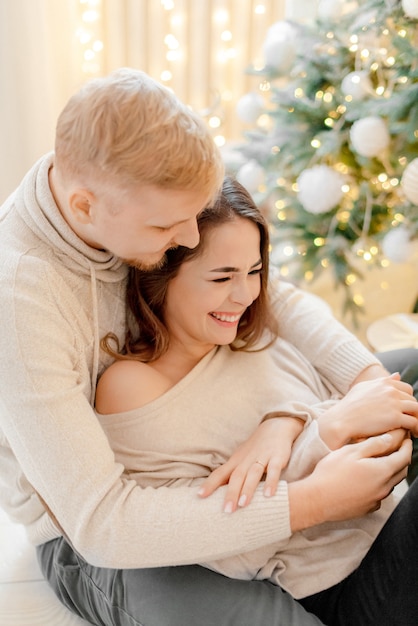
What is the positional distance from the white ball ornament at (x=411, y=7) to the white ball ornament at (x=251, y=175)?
0.71 metres

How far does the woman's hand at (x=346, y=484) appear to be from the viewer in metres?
1.14

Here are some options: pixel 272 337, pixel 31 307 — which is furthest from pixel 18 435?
pixel 272 337

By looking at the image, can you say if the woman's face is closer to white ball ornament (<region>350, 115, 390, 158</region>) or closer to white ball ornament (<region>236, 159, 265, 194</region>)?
white ball ornament (<region>350, 115, 390, 158</region>)

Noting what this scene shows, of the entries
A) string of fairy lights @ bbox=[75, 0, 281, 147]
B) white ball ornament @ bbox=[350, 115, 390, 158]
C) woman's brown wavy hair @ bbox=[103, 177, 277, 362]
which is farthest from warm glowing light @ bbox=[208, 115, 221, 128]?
woman's brown wavy hair @ bbox=[103, 177, 277, 362]

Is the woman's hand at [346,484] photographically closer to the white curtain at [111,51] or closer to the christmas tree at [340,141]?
the christmas tree at [340,141]

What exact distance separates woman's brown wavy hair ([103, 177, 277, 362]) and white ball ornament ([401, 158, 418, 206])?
87 centimetres

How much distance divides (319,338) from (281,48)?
125cm

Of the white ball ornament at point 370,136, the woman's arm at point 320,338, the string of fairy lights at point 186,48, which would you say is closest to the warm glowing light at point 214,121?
the string of fairy lights at point 186,48

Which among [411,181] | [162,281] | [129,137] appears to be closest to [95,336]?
[162,281]

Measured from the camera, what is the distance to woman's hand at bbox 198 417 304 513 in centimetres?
115

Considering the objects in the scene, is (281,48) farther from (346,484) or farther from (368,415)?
(346,484)

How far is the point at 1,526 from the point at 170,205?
1.03 meters

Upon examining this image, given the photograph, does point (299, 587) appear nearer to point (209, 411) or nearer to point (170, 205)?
point (209, 411)

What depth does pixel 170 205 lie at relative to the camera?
102 cm
